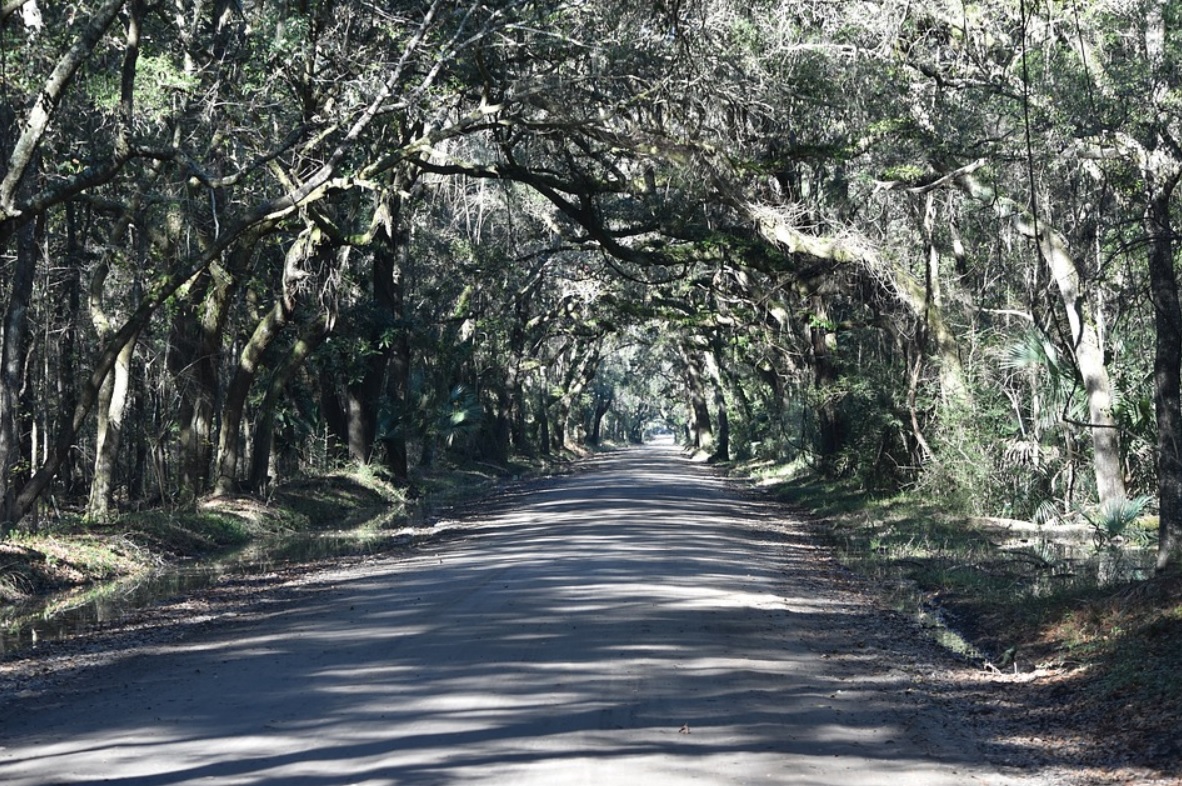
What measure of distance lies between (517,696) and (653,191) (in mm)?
15900

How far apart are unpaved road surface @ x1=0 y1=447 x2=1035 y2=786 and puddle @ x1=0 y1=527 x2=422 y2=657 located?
1539mm

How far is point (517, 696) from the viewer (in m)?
8.12

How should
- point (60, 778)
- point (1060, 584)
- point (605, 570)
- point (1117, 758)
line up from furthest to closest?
point (605, 570), point (1060, 584), point (1117, 758), point (60, 778)

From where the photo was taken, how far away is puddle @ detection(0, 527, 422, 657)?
40.2 ft

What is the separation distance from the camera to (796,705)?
26.5 ft

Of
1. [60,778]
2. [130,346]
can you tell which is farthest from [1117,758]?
[130,346]

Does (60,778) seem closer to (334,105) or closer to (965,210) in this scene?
(334,105)

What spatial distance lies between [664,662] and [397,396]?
99.2ft

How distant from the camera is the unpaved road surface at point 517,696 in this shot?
258 inches

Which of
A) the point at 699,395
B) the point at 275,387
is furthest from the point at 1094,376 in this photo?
the point at 699,395

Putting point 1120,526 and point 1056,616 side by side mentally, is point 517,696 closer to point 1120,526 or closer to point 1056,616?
point 1056,616

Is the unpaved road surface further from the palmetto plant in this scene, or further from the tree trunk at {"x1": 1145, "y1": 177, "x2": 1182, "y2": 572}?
the palmetto plant

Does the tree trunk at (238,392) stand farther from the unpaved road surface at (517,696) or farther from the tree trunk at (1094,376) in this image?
the tree trunk at (1094,376)

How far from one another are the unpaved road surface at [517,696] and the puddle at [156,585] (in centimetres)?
154
